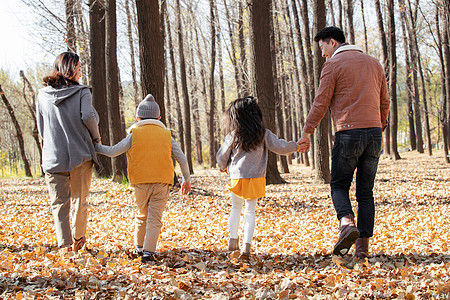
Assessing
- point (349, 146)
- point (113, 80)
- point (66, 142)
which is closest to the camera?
point (349, 146)

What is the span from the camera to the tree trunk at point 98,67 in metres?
13.6

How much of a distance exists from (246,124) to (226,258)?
1.61 metres

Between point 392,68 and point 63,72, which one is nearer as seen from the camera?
point 63,72

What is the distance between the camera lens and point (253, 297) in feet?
10.9

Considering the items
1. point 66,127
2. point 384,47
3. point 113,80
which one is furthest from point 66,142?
point 384,47

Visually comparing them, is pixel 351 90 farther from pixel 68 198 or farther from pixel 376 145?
pixel 68 198

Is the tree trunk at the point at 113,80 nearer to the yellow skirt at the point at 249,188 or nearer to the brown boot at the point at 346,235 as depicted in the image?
the yellow skirt at the point at 249,188

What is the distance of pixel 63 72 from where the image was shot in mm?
4461

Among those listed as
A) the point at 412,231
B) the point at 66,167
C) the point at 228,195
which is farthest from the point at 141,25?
the point at 412,231

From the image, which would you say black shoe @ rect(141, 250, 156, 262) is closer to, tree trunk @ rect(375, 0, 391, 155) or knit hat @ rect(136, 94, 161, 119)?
knit hat @ rect(136, 94, 161, 119)

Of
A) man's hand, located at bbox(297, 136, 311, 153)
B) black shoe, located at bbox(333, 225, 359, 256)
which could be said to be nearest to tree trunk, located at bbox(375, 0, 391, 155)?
man's hand, located at bbox(297, 136, 311, 153)

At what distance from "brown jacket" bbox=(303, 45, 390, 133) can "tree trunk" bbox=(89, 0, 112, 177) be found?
36.6ft

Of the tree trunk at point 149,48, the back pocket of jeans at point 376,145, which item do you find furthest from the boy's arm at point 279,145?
the tree trunk at point 149,48

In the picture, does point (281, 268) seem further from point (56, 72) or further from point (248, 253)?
point (56, 72)
